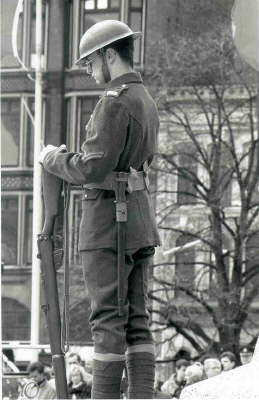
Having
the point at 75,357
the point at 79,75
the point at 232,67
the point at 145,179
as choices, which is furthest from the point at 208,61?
the point at 145,179

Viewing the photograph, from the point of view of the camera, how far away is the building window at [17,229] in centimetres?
2486

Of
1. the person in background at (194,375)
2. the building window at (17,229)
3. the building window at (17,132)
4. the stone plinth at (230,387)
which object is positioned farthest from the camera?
the building window at (17,132)

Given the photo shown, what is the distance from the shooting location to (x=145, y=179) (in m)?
5.34

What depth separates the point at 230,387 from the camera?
4707 millimetres

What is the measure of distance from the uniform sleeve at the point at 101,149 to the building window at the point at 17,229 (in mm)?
19261

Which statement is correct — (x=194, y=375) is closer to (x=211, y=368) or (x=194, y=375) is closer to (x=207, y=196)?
(x=211, y=368)

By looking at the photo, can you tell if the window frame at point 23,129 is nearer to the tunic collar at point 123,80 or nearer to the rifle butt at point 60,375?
the tunic collar at point 123,80

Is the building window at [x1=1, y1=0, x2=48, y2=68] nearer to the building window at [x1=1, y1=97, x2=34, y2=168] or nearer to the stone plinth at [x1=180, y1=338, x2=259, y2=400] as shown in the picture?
the building window at [x1=1, y1=97, x2=34, y2=168]

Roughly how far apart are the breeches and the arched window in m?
19.1

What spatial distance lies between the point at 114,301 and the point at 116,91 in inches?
32.6

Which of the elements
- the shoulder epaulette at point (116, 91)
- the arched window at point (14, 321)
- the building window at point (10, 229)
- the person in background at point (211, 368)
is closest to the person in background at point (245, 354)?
the arched window at point (14, 321)

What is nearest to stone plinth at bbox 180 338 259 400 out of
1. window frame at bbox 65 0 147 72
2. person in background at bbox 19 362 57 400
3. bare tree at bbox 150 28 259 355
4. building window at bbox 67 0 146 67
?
person in background at bbox 19 362 57 400

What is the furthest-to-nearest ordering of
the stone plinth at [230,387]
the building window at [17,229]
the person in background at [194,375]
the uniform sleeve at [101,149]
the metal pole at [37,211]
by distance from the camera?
the building window at [17,229] → the metal pole at [37,211] → the person in background at [194,375] → the uniform sleeve at [101,149] → the stone plinth at [230,387]

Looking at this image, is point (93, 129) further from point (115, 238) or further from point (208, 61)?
point (208, 61)
